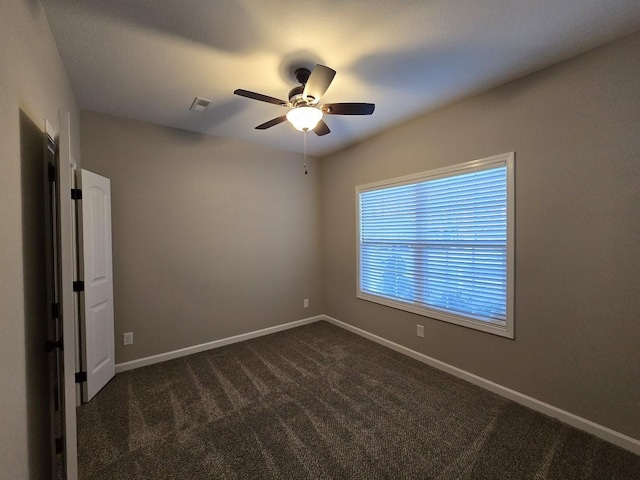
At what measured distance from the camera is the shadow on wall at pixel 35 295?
4.01 ft

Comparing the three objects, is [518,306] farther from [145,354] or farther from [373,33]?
[145,354]

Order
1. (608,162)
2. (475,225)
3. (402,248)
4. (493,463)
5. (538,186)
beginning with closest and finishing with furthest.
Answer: (493,463), (608,162), (538,186), (475,225), (402,248)

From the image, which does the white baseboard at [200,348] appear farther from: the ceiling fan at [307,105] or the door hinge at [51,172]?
the ceiling fan at [307,105]

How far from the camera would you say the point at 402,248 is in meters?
3.23

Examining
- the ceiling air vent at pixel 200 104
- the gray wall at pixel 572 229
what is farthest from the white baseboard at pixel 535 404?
the ceiling air vent at pixel 200 104

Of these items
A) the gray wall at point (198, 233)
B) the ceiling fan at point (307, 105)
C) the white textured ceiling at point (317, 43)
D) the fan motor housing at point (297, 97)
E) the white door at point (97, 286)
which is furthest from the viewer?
the gray wall at point (198, 233)

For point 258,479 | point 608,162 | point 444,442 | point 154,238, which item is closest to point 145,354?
point 154,238

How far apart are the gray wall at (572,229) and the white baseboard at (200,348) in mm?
2285

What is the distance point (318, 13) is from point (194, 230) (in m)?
2.60

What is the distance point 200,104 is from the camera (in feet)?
8.38

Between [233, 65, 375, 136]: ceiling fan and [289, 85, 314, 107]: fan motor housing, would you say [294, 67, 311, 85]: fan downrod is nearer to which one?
[233, 65, 375, 136]: ceiling fan

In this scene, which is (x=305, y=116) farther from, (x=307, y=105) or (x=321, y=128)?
(x=321, y=128)

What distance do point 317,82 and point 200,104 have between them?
1.41m

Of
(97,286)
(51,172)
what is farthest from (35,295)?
(97,286)
